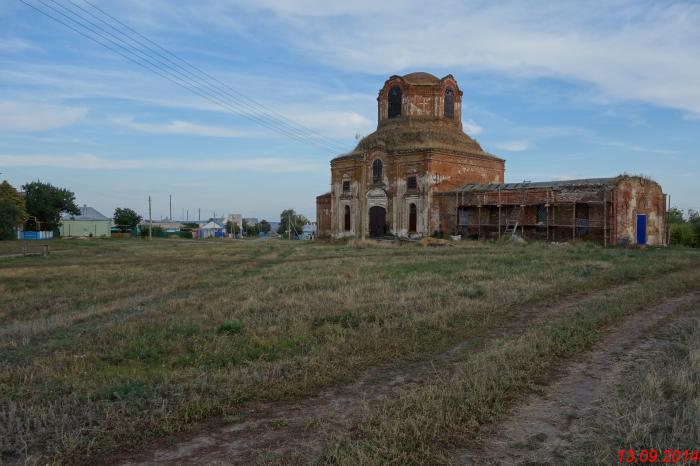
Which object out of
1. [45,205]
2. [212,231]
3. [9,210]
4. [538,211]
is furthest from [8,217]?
[538,211]

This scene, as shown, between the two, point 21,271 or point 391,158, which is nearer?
point 21,271

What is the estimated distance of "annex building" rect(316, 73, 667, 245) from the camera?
1172 inches

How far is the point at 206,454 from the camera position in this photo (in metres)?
3.96

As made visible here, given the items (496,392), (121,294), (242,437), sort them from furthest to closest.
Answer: (121,294)
(496,392)
(242,437)

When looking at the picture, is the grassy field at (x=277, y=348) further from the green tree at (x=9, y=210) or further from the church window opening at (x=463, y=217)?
the green tree at (x=9, y=210)

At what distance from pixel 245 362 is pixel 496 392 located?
10.1 ft

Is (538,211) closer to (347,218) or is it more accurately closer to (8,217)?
(347,218)

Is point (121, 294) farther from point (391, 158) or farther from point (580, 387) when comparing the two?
point (391, 158)

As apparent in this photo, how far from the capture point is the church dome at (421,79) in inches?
1610

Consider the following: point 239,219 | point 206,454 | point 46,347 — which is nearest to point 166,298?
point 46,347

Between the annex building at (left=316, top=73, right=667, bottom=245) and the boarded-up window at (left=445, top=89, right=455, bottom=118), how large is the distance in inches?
3.3

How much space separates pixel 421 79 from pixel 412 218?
12396mm

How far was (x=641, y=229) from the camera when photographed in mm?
30484

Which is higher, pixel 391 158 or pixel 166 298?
pixel 391 158
